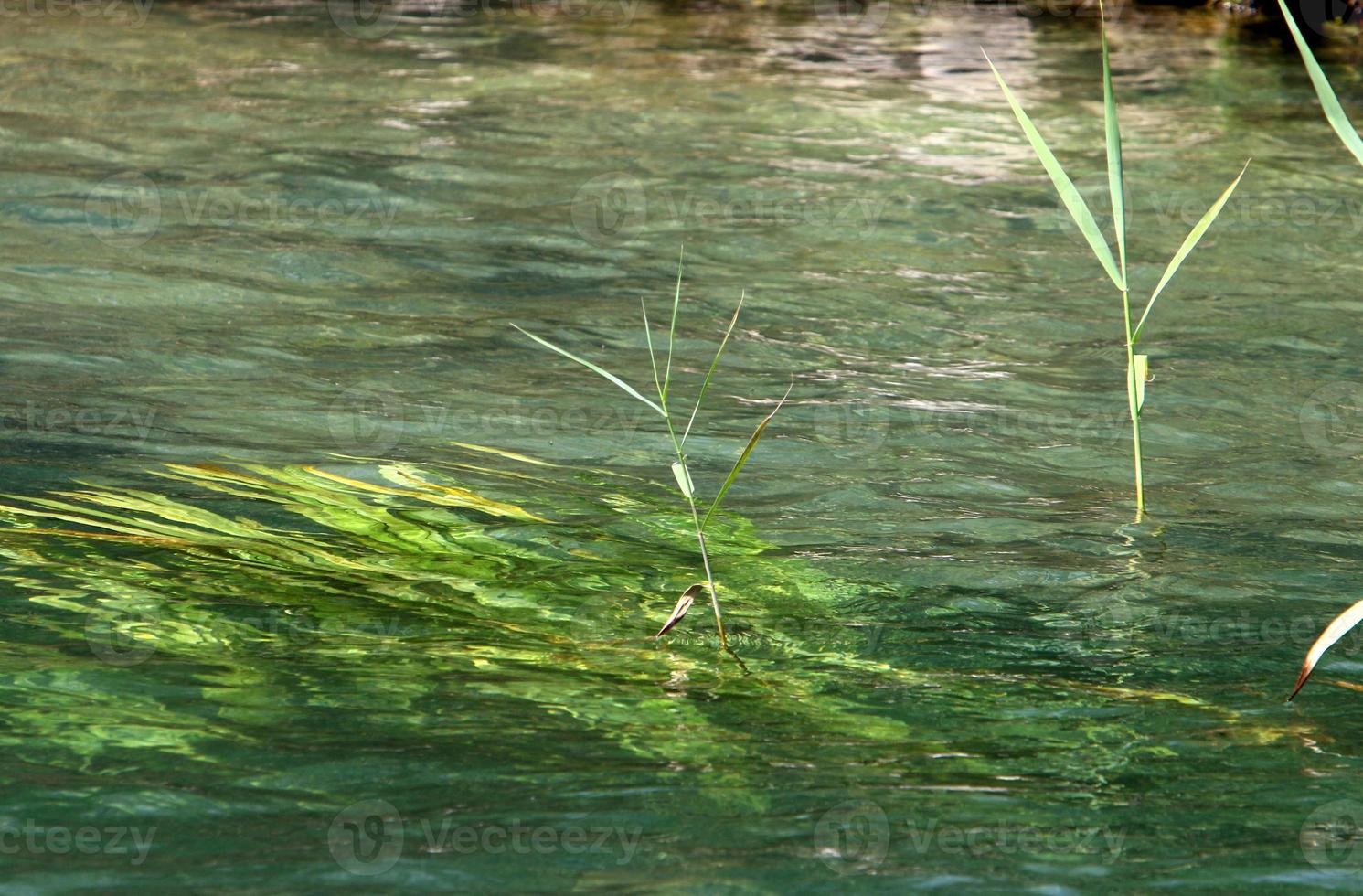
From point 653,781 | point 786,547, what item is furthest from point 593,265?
point 653,781

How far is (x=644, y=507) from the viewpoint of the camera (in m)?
4.34

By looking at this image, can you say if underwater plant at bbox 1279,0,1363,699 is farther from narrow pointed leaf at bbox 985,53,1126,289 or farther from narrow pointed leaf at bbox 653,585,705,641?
narrow pointed leaf at bbox 653,585,705,641

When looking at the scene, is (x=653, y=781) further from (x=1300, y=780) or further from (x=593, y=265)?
(x=593, y=265)

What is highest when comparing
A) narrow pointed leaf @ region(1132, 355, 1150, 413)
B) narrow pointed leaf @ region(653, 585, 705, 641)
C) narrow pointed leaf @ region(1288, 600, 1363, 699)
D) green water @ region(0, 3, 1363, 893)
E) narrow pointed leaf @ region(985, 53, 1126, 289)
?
narrow pointed leaf @ region(985, 53, 1126, 289)

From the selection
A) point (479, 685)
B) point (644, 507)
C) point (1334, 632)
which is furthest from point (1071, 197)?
point (479, 685)

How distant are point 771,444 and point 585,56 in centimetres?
730

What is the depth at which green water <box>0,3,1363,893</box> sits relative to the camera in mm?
2600

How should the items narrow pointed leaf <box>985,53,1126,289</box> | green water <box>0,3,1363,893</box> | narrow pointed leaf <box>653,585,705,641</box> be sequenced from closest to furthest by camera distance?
green water <box>0,3,1363,893</box> < narrow pointed leaf <box>653,585,705,641</box> < narrow pointed leaf <box>985,53,1126,289</box>

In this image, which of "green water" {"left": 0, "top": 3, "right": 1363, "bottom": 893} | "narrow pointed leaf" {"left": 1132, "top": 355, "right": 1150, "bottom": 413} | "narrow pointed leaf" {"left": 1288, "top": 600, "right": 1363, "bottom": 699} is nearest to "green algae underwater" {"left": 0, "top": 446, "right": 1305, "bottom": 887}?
"green water" {"left": 0, "top": 3, "right": 1363, "bottom": 893}

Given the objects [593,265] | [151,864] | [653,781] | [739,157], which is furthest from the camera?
[739,157]

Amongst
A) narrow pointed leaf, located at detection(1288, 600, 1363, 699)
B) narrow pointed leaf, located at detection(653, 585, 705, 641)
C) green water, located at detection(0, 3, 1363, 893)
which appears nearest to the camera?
green water, located at detection(0, 3, 1363, 893)

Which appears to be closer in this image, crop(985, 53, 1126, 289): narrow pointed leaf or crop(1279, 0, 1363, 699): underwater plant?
crop(1279, 0, 1363, 699): underwater plant

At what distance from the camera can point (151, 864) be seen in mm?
2408

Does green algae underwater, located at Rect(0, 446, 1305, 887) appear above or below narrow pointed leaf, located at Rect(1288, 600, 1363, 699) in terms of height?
below
